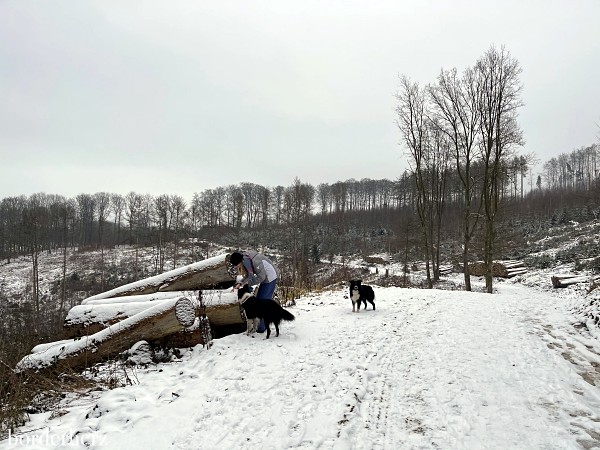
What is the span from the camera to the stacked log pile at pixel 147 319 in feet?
19.9

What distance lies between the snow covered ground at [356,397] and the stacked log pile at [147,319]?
584mm

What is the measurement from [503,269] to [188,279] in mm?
24944

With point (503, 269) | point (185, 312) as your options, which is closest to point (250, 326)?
point (185, 312)

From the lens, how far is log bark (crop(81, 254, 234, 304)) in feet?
28.7

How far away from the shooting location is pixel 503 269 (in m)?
25.4

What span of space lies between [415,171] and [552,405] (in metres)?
21.0

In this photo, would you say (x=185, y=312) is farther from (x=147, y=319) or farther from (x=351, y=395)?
(x=351, y=395)

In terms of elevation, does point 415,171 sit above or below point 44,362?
above

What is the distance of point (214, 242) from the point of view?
6019 cm

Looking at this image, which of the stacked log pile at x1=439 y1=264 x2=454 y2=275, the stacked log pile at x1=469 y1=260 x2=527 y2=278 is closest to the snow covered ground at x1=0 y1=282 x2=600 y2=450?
the stacked log pile at x1=469 y1=260 x2=527 y2=278

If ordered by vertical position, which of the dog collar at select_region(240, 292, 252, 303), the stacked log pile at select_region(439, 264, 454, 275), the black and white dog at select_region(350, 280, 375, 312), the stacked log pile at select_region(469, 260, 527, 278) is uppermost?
the dog collar at select_region(240, 292, 252, 303)

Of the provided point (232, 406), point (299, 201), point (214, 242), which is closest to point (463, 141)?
point (232, 406)

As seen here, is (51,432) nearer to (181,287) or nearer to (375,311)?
(181,287)

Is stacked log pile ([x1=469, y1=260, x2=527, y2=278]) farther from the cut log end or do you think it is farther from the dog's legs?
the cut log end
